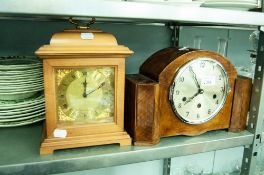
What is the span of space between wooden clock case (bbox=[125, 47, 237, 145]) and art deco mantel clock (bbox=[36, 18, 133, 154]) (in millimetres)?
40

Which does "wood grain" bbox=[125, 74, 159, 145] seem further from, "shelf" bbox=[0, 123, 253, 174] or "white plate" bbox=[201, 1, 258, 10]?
"white plate" bbox=[201, 1, 258, 10]

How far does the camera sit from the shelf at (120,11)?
0.52m

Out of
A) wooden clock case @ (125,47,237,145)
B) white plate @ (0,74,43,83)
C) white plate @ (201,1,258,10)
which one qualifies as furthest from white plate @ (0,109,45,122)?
white plate @ (201,1,258,10)

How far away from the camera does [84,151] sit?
69cm

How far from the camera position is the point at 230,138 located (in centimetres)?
82

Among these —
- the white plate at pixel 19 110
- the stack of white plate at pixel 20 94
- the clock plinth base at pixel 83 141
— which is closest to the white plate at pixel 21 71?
the stack of white plate at pixel 20 94

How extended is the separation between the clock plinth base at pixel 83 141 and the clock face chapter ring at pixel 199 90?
17cm

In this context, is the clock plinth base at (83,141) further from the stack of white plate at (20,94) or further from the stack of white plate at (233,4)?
the stack of white plate at (233,4)

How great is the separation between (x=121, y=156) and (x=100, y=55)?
277 millimetres

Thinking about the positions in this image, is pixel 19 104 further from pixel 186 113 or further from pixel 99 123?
pixel 186 113

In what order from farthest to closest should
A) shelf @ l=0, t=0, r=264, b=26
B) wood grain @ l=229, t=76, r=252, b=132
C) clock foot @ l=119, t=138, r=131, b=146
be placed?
1. wood grain @ l=229, t=76, r=252, b=132
2. clock foot @ l=119, t=138, r=131, b=146
3. shelf @ l=0, t=0, r=264, b=26

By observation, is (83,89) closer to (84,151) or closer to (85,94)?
(85,94)

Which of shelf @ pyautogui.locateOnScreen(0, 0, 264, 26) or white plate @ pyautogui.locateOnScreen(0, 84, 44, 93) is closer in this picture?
shelf @ pyautogui.locateOnScreen(0, 0, 264, 26)

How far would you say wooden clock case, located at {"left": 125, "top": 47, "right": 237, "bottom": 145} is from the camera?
703 mm
